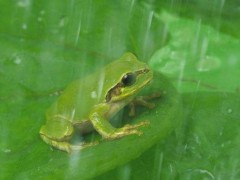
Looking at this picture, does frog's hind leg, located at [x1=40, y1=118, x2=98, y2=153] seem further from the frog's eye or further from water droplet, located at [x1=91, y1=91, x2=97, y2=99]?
the frog's eye

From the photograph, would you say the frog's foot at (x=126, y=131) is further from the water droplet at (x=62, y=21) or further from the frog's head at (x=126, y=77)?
the water droplet at (x=62, y=21)

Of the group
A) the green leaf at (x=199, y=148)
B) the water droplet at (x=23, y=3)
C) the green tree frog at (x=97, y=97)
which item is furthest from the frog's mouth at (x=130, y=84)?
the water droplet at (x=23, y=3)

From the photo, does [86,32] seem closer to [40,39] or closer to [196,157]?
[40,39]

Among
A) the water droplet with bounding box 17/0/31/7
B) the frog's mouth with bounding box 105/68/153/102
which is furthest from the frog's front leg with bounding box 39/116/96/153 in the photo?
the water droplet with bounding box 17/0/31/7

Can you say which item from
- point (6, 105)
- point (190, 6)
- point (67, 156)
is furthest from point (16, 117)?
point (190, 6)

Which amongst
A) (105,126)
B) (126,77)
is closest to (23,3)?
(126,77)

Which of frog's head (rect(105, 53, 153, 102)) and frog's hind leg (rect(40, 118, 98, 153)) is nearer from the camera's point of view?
frog's hind leg (rect(40, 118, 98, 153))
